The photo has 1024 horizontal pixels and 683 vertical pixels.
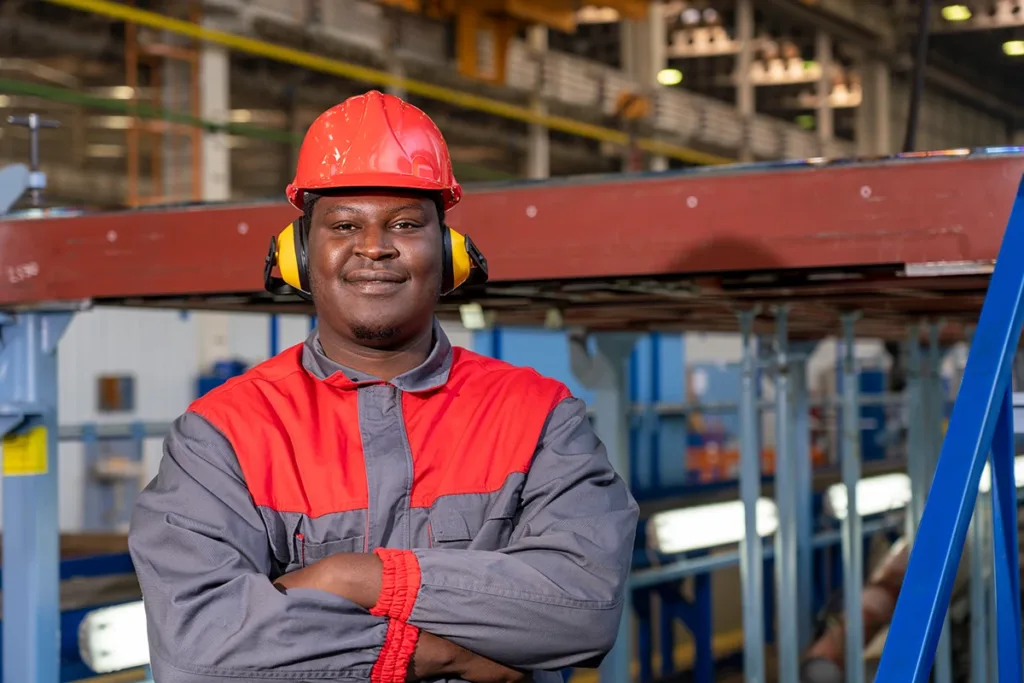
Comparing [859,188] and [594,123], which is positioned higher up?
[594,123]

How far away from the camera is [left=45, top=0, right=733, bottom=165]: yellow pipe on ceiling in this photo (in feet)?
31.6

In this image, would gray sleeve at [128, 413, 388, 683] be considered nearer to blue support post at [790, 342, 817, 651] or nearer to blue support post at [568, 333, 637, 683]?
blue support post at [568, 333, 637, 683]

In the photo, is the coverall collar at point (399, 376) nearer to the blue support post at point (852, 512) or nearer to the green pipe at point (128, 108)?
the blue support post at point (852, 512)

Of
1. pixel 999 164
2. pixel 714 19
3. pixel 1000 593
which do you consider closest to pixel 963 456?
pixel 1000 593

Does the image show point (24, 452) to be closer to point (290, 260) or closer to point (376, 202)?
point (290, 260)

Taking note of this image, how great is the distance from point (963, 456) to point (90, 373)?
1047cm

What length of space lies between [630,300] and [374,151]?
2.25 m

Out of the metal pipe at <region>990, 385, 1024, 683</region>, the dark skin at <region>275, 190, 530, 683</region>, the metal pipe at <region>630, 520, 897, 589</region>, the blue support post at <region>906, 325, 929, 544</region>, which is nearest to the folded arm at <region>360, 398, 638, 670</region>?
the dark skin at <region>275, 190, 530, 683</region>

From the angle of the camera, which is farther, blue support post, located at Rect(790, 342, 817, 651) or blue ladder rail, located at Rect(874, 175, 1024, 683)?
blue support post, located at Rect(790, 342, 817, 651)

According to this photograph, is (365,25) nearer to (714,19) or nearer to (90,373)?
(90,373)

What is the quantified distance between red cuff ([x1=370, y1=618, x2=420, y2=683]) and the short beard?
1.41ft

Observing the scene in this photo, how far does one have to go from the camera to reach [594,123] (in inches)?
714

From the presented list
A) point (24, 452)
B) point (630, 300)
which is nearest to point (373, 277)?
point (24, 452)

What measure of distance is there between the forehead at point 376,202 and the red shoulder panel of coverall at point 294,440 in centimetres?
27
